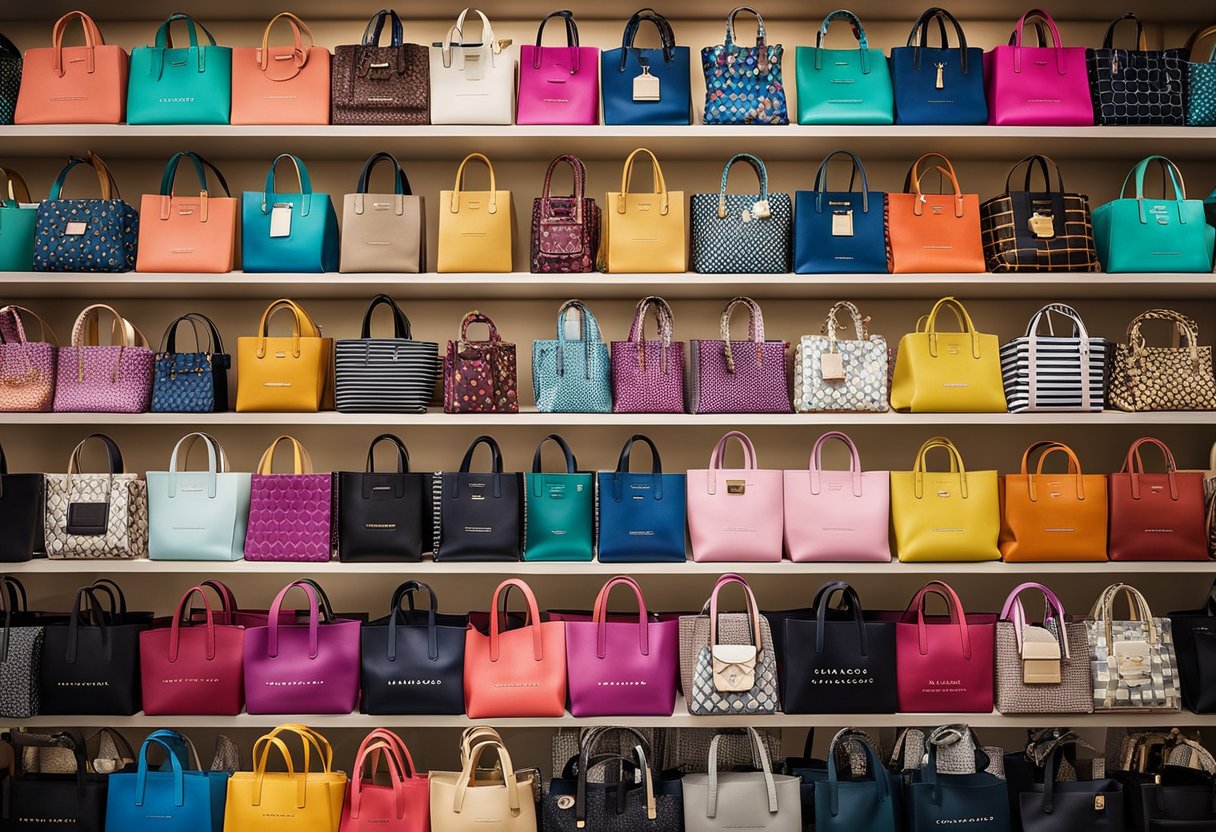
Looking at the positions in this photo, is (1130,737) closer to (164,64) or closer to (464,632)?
(464,632)

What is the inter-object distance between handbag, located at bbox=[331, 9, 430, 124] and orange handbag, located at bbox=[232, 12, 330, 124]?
0.27 ft

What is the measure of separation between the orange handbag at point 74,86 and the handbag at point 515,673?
2575 millimetres

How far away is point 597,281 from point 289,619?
1867 millimetres

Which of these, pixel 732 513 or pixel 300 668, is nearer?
pixel 300 668

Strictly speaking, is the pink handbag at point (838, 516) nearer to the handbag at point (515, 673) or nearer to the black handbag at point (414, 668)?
the handbag at point (515, 673)

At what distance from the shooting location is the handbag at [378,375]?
11.6ft

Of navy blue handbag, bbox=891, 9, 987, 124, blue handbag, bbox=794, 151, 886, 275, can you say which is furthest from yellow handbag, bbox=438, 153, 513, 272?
navy blue handbag, bbox=891, 9, 987, 124

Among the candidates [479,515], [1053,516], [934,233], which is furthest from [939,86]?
[479,515]

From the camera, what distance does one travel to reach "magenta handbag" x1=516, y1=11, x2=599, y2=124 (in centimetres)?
357

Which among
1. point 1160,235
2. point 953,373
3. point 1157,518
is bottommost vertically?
point 1157,518

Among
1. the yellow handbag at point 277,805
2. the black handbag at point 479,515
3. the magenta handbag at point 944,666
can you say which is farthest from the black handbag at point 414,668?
the magenta handbag at point 944,666

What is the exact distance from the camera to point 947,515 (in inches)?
137

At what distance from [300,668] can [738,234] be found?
2403mm

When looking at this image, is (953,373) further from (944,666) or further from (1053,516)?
(944,666)
